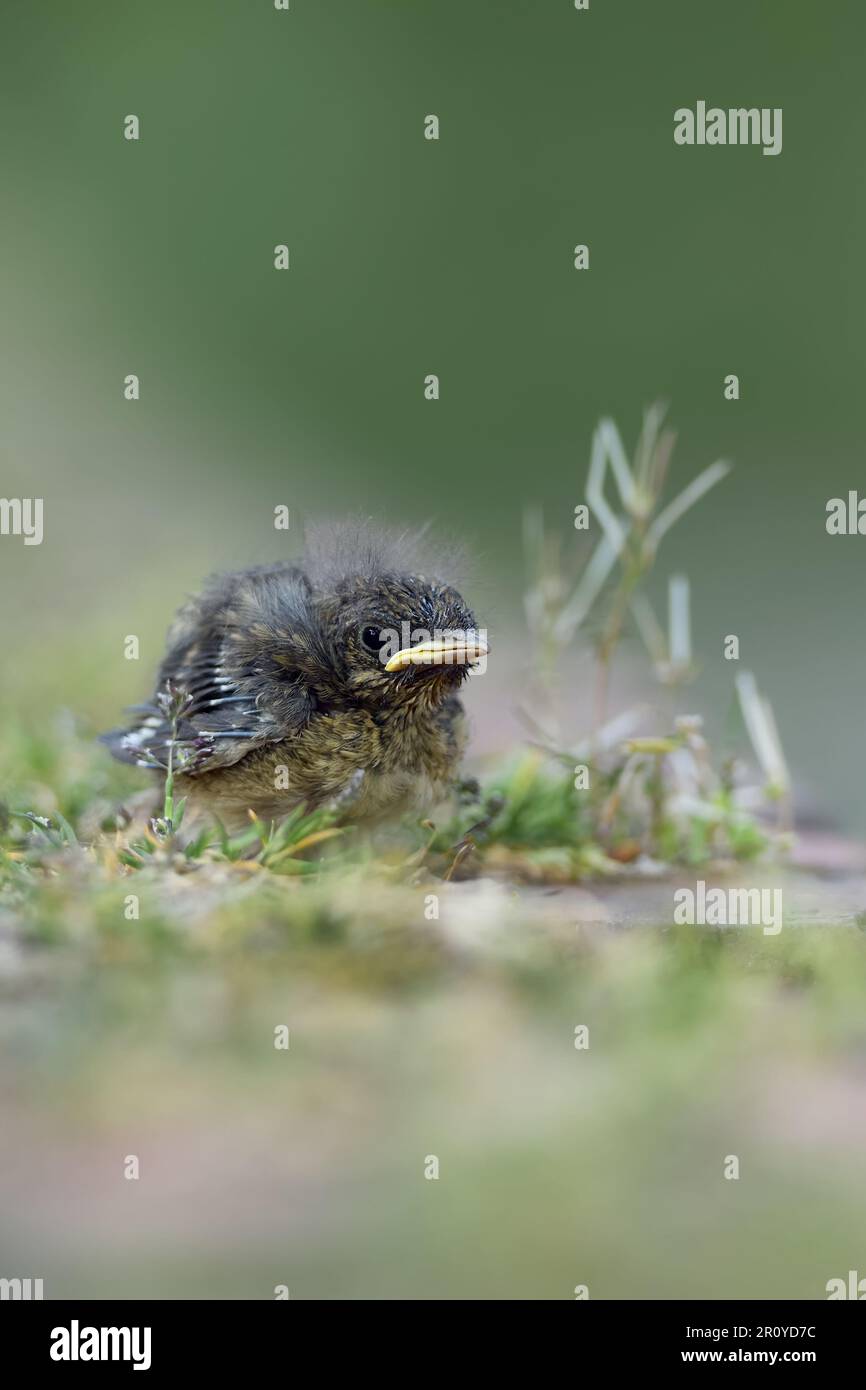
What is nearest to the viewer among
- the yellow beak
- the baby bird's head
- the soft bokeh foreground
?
the soft bokeh foreground

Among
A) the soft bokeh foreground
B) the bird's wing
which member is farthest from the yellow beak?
the soft bokeh foreground

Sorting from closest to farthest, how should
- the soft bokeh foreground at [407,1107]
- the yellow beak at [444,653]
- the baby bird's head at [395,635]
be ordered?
1. the soft bokeh foreground at [407,1107]
2. the yellow beak at [444,653]
3. the baby bird's head at [395,635]

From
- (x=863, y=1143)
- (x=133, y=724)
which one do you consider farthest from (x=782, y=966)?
(x=133, y=724)

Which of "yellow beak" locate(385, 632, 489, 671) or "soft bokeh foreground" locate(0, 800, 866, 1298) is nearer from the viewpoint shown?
"soft bokeh foreground" locate(0, 800, 866, 1298)

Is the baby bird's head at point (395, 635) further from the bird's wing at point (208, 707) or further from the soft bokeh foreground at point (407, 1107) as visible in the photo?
the soft bokeh foreground at point (407, 1107)

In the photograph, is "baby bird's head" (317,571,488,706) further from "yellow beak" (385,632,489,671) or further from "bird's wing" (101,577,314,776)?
"bird's wing" (101,577,314,776)

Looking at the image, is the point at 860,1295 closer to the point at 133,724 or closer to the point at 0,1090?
the point at 0,1090

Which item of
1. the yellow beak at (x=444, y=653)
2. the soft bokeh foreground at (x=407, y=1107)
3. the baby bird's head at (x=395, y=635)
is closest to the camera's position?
the soft bokeh foreground at (x=407, y=1107)

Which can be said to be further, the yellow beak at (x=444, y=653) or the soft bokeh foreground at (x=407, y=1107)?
the yellow beak at (x=444, y=653)

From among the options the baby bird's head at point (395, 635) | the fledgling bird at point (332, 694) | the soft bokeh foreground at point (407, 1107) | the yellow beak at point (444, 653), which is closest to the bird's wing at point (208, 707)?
the fledgling bird at point (332, 694)
